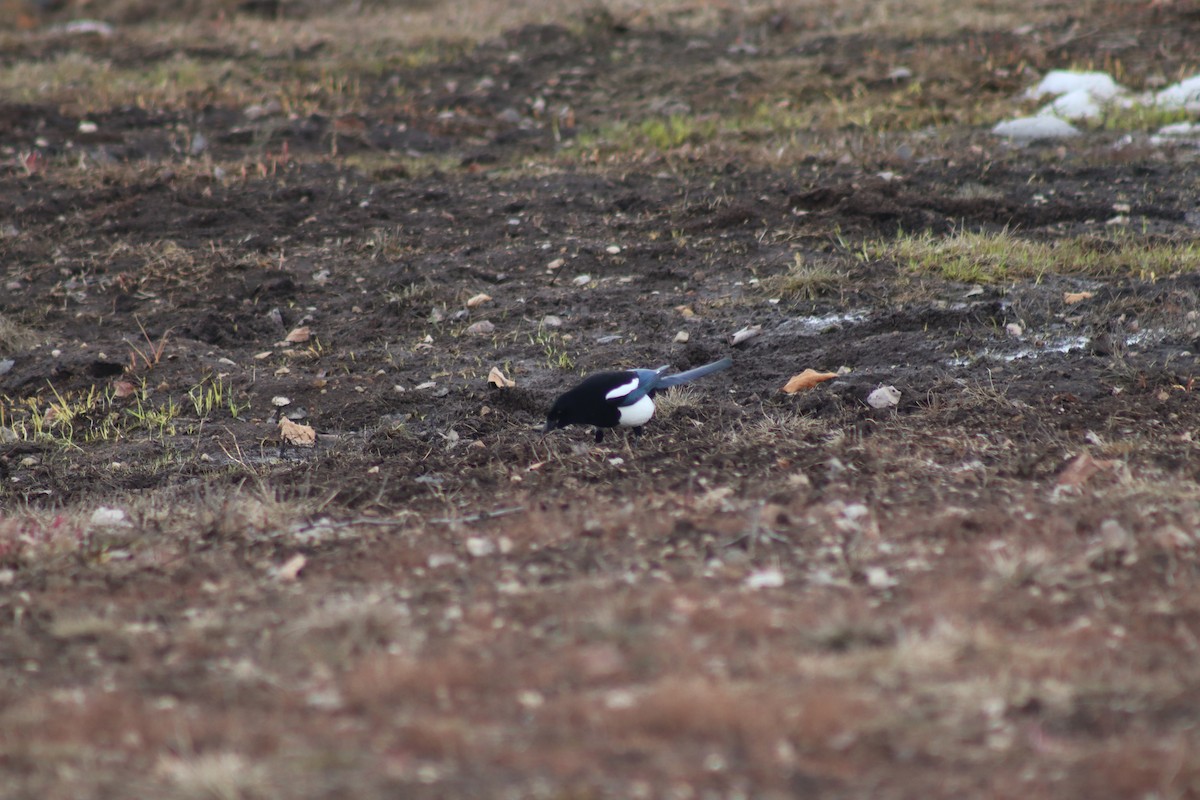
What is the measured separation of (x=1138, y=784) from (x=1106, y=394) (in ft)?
9.12

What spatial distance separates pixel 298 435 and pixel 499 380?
93cm

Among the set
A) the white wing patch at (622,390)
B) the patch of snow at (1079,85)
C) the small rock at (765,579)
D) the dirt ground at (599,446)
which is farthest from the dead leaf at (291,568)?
the patch of snow at (1079,85)

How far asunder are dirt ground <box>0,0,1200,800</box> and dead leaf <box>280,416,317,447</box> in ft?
0.16

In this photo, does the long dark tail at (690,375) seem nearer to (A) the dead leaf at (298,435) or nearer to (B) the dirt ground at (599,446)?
(B) the dirt ground at (599,446)

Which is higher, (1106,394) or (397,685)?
(397,685)

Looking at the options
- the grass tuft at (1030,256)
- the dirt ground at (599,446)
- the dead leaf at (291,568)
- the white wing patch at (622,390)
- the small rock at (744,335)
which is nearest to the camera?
the dirt ground at (599,446)

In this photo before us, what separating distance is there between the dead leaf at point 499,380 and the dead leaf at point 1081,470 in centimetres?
241

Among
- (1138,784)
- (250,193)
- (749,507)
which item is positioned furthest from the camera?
(250,193)

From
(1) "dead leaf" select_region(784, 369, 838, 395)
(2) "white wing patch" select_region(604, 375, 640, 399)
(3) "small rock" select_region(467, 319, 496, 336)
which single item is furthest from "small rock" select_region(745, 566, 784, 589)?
(3) "small rock" select_region(467, 319, 496, 336)

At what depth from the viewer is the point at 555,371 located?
17.8 feet

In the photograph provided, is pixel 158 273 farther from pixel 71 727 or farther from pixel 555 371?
pixel 71 727

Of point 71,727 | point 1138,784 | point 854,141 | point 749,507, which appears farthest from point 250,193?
point 1138,784

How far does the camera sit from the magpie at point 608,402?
4.46 meters

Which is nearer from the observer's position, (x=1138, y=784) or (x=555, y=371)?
(x=1138, y=784)
